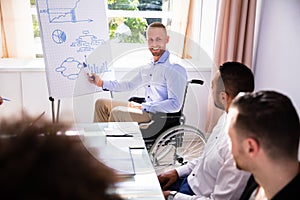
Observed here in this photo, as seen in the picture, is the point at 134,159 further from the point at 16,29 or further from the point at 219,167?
the point at 16,29

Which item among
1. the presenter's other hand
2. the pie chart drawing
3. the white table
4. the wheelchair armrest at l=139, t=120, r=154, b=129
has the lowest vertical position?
the wheelchair armrest at l=139, t=120, r=154, b=129

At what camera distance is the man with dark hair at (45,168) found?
0.40 metres

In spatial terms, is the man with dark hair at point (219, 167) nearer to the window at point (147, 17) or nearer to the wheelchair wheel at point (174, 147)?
the wheelchair wheel at point (174, 147)

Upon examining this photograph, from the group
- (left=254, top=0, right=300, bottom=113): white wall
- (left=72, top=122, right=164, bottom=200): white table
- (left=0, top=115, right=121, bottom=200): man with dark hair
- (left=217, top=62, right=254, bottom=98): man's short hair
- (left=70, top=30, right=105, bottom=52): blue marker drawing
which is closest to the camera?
(left=0, top=115, right=121, bottom=200): man with dark hair

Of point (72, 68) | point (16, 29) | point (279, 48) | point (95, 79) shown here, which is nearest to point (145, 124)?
point (95, 79)

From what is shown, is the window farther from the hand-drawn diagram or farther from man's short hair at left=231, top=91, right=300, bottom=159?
man's short hair at left=231, top=91, right=300, bottom=159

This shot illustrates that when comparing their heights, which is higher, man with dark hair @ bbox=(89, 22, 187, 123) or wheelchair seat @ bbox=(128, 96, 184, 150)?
man with dark hair @ bbox=(89, 22, 187, 123)

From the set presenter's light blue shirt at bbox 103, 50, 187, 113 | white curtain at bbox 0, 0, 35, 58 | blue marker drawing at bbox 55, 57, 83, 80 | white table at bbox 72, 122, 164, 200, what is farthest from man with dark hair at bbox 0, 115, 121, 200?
white curtain at bbox 0, 0, 35, 58

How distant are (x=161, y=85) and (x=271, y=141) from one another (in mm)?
1545

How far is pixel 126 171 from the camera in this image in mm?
1342

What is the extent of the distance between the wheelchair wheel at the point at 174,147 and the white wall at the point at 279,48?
0.64 metres

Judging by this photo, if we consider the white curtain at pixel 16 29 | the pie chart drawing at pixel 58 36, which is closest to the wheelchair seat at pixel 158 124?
the pie chart drawing at pixel 58 36

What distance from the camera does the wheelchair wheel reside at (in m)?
2.22

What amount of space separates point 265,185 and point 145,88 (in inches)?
68.4
